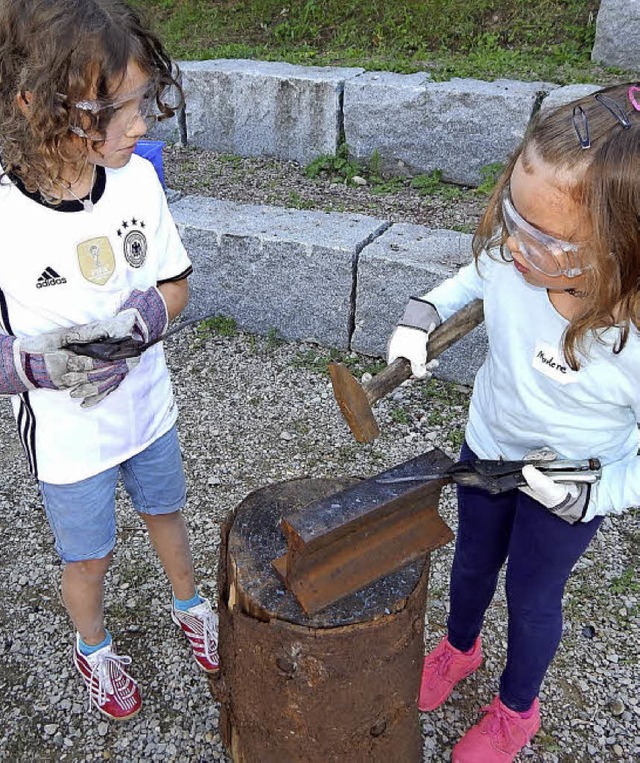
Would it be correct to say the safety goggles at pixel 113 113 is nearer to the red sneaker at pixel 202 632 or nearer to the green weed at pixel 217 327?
the red sneaker at pixel 202 632

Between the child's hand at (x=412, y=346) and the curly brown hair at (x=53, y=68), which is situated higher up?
the curly brown hair at (x=53, y=68)

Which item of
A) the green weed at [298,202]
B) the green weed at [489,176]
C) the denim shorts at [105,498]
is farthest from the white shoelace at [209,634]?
the green weed at [489,176]

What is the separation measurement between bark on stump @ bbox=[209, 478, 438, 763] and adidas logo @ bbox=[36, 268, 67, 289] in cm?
68

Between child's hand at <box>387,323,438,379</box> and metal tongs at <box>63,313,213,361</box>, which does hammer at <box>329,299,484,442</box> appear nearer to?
child's hand at <box>387,323,438,379</box>

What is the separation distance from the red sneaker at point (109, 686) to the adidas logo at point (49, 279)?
47.1 inches

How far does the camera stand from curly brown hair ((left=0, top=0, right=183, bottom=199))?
1559 millimetres

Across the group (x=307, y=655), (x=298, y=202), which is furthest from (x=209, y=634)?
(x=298, y=202)

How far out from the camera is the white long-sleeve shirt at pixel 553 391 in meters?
1.58

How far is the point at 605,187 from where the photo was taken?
52.2 inches

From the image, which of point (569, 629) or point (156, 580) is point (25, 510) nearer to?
point (156, 580)

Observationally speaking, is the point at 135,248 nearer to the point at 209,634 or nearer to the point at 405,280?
the point at 209,634

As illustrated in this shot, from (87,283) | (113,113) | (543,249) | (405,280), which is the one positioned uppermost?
(113,113)

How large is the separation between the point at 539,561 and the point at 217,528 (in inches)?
59.0

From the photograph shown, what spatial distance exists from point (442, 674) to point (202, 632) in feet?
2.53
